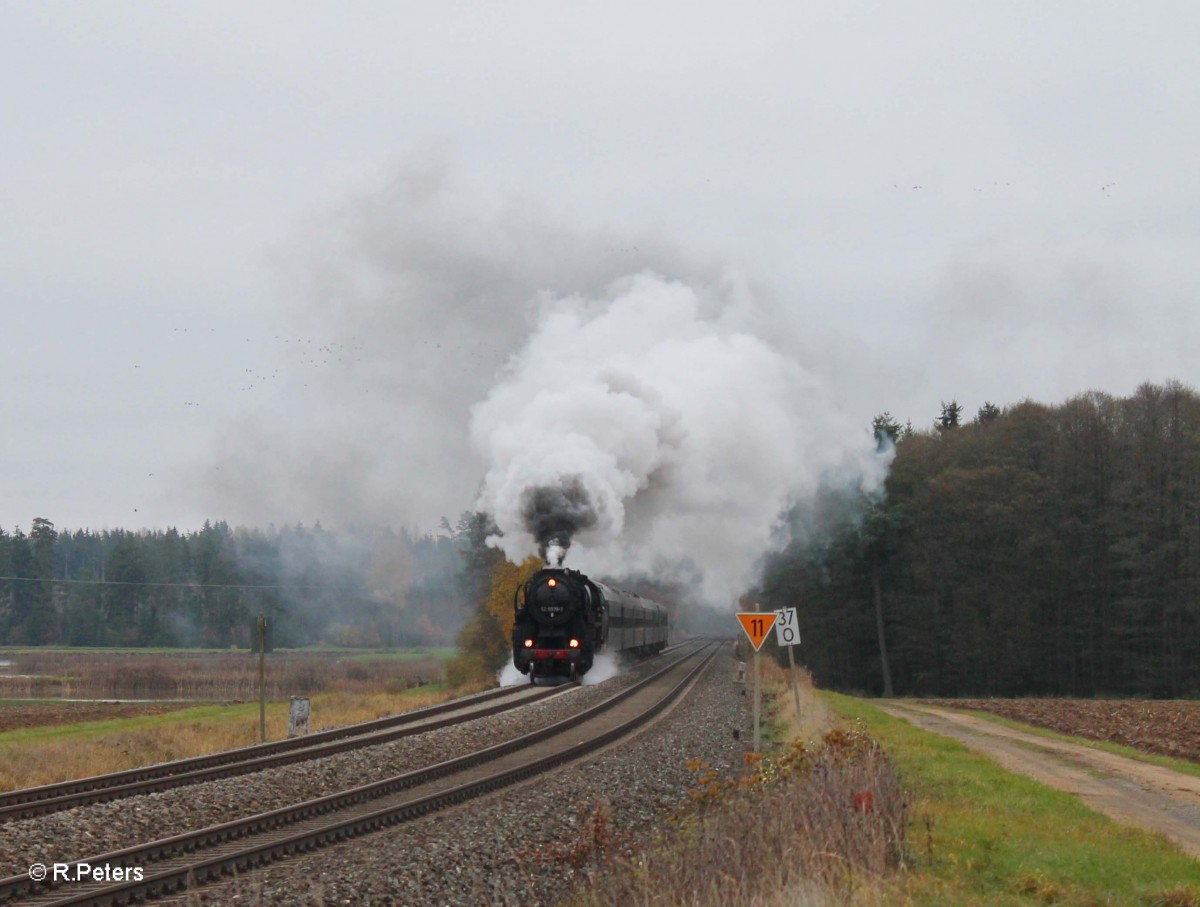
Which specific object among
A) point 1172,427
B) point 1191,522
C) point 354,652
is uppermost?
point 1172,427

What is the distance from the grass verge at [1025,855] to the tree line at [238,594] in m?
77.4

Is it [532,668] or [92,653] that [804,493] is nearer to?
[532,668]

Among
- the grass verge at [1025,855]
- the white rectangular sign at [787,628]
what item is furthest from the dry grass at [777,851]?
the white rectangular sign at [787,628]

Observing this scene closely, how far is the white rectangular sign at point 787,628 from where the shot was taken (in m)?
21.1

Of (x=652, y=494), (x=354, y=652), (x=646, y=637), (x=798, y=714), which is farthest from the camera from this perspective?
(x=354, y=652)

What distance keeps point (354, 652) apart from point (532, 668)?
5662cm

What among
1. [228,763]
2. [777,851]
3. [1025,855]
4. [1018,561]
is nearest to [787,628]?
[228,763]

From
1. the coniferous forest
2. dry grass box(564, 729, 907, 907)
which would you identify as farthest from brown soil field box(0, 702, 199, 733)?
dry grass box(564, 729, 907, 907)

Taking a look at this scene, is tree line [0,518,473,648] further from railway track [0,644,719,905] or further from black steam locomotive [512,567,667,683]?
railway track [0,644,719,905]

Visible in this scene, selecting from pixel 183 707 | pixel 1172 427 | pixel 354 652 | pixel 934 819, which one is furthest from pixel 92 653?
pixel 934 819

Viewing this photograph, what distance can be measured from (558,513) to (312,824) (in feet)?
64.4

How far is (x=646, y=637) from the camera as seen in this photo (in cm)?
4872

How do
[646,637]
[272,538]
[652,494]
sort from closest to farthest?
[652,494]
[646,637]
[272,538]

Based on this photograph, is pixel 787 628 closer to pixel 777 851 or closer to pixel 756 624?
pixel 756 624
